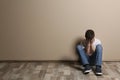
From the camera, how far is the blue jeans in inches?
141

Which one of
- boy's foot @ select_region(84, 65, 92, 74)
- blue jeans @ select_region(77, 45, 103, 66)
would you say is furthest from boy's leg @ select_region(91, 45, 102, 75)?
boy's foot @ select_region(84, 65, 92, 74)

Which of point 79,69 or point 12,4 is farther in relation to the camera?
point 12,4

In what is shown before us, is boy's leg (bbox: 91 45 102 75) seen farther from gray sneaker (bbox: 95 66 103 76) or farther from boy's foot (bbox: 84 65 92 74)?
boy's foot (bbox: 84 65 92 74)

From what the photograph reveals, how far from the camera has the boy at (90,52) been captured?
357 cm

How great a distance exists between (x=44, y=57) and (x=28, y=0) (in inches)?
42.7

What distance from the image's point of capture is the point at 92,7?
4.04 m

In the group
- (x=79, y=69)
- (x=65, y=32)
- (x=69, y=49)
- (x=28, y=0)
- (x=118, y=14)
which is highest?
(x=28, y=0)

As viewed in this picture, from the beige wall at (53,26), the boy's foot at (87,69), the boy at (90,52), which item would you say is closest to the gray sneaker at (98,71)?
the boy at (90,52)

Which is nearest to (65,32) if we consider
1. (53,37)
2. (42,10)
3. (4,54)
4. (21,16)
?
(53,37)

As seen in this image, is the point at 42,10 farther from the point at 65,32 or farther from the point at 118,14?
the point at 118,14

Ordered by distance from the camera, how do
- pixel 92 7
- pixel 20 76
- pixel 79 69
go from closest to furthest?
pixel 20 76
pixel 79 69
pixel 92 7

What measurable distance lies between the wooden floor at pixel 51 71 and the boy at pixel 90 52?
129mm

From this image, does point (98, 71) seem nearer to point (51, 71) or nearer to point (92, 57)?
point (92, 57)

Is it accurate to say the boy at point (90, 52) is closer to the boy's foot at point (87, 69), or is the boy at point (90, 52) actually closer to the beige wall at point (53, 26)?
the boy's foot at point (87, 69)
